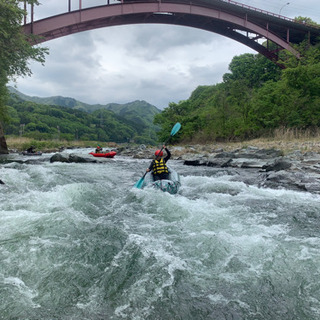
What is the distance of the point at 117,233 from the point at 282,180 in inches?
200

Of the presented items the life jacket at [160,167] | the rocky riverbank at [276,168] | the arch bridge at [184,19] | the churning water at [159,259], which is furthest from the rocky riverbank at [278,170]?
the arch bridge at [184,19]

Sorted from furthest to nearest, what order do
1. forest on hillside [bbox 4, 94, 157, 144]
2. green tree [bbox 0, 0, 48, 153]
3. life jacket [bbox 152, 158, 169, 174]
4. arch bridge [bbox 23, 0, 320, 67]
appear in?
forest on hillside [bbox 4, 94, 157, 144] < arch bridge [bbox 23, 0, 320, 67] < green tree [bbox 0, 0, 48, 153] < life jacket [bbox 152, 158, 169, 174]

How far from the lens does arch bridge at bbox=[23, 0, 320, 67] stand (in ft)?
A: 55.0

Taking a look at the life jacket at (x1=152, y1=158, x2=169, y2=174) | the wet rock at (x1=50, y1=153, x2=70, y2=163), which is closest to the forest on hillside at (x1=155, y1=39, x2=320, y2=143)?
the life jacket at (x1=152, y1=158, x2=169, y2=174)

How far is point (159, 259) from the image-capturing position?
113 inches

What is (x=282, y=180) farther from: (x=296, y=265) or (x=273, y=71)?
(x=273, y=71)

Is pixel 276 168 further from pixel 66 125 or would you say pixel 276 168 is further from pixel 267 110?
pixel 66 125

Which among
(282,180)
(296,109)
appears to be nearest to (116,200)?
(282,180)

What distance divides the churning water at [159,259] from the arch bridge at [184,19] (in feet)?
46.6

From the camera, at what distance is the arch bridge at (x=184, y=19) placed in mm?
16766

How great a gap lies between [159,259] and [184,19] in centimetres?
2638

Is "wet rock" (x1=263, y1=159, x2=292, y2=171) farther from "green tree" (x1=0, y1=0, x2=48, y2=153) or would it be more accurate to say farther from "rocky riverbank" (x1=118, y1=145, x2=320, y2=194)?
"green tree" (x1=0, y1=0, x2=48, y2=153)

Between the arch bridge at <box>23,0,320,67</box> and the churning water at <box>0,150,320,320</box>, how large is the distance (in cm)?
1422

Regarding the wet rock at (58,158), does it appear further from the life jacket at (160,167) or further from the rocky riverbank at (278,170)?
the life jacket at (160,167)
